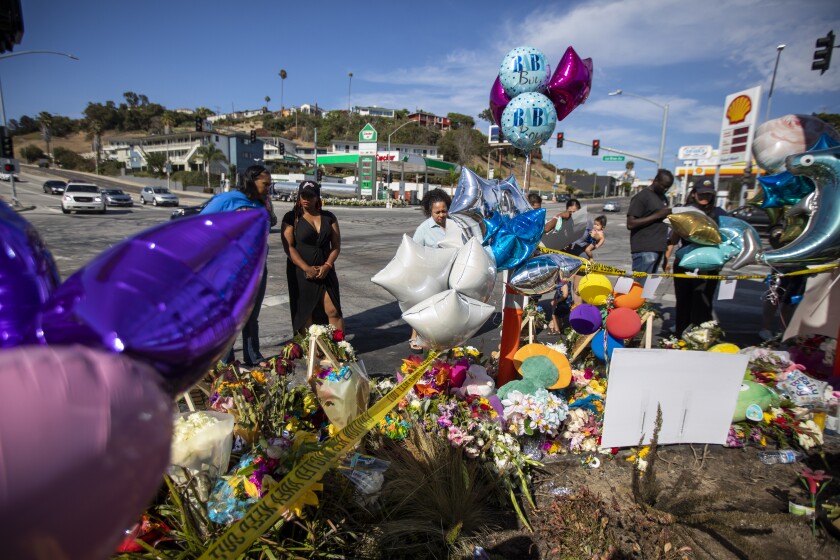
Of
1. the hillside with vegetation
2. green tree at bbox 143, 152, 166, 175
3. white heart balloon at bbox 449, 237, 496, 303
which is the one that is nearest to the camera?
white heart balloon at bbox 449, 237, 496, 303

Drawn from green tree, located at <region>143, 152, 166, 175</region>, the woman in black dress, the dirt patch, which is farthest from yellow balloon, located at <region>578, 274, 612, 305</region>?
green tree, located at <region>143, 152, 166, 175</region>

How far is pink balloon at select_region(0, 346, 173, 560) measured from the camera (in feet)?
1.61

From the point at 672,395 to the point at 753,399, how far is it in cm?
74

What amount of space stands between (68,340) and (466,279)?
177cm

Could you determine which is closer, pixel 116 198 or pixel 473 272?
pixel 473 272

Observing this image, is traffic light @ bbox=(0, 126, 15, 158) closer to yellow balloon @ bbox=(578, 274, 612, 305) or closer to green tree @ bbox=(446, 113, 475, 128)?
yellow balloon @ bbox=(578, 274, 612, 305)

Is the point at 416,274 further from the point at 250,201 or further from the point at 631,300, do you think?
the point at 631,300

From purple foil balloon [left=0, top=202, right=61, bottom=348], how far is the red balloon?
3238 millimetres

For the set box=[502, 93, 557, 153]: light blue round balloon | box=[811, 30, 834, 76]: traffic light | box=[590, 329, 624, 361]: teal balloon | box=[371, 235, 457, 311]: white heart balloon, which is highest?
box=[811, 30, 834, 76]: traffic light

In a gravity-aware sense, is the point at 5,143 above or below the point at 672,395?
above

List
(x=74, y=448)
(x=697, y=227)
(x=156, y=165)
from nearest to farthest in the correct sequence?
(x=74, y=448) < (x=697, y=227) < (x=156, y=165)

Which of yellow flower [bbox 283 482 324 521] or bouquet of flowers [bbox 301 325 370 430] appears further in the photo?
bouquet of flowers [bbox 301 325 370 430]

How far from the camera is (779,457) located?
2822mm

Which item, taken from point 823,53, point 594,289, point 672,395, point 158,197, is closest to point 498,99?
point 594,289
